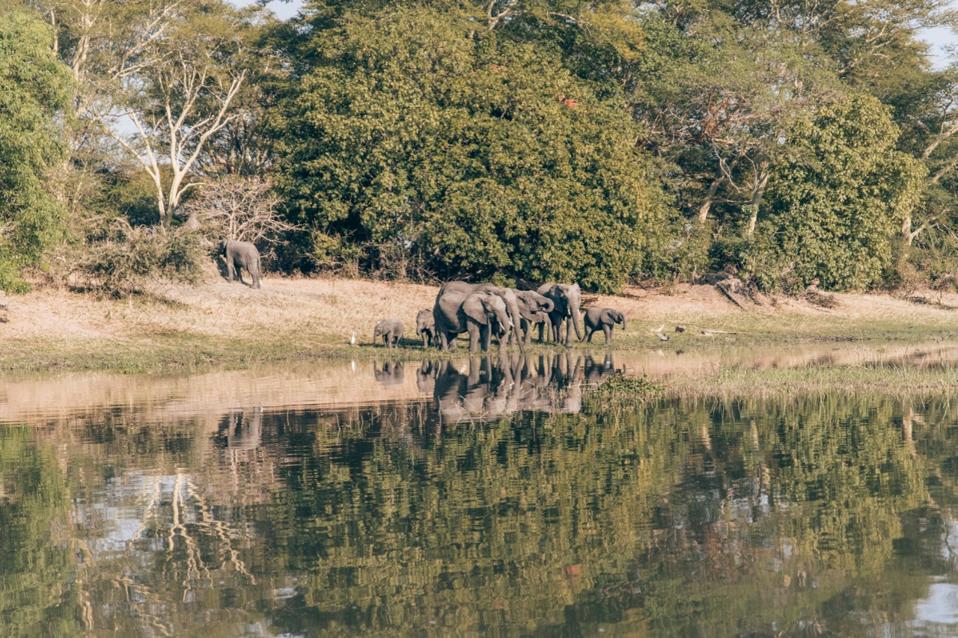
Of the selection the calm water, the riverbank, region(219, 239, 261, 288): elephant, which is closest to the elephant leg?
the riverbank

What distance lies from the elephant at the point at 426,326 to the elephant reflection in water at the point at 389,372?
14.1 ft

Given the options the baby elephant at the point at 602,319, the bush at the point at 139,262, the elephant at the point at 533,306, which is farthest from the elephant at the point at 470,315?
the bush at the point at 139,262

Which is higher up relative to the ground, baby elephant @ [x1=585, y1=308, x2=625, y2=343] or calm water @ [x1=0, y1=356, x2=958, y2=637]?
baby elephant @ [x1=585, y1=308, x2=625, y2=343]

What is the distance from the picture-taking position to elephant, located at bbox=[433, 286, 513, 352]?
37.4 m

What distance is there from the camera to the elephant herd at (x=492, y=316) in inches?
1480

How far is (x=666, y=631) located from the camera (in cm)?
878

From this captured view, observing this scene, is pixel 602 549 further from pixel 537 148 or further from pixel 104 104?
pixel 104 104

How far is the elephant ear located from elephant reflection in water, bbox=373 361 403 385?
3.20m

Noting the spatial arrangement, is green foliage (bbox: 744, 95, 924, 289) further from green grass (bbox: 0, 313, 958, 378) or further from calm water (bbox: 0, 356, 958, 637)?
calm water (bbox: 0, 356, 958, 637)

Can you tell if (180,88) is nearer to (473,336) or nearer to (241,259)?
(241,259)

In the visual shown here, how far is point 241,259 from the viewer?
151 feet

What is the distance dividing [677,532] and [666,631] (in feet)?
9.91

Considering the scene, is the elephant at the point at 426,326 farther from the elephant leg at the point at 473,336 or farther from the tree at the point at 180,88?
the tree at the point at 180,88

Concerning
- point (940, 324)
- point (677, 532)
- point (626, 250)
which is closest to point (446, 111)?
point (626, 250)
